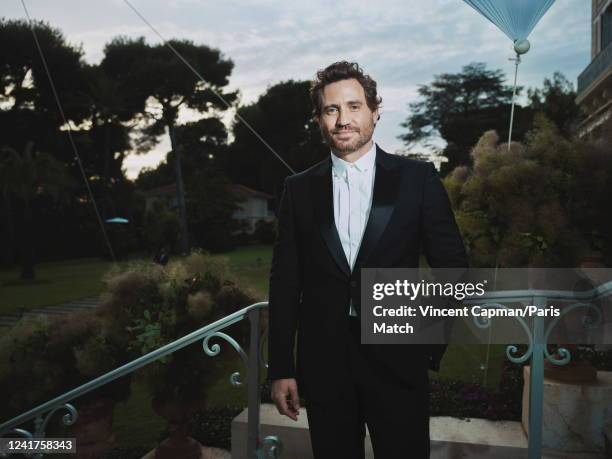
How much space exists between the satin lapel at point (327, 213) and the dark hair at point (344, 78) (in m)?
0.22

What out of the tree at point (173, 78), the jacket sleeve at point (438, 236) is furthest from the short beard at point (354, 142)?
the tree at point (173, 78)

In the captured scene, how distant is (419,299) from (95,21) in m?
7.57

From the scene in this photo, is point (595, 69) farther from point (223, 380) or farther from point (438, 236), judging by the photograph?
point (438, 236)

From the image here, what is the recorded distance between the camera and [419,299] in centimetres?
165

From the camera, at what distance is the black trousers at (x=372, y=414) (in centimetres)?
157

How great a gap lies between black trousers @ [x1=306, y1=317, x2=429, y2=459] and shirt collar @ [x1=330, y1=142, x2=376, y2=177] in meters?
0.52

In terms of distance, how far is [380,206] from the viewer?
1.64 m

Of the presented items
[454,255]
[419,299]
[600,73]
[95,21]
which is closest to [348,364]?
[419,299]

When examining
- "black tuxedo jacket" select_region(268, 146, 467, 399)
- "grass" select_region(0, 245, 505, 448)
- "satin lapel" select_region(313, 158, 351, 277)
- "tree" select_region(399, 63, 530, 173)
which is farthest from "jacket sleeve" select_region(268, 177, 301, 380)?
"tree" select_region(399, 63, 530, 173)

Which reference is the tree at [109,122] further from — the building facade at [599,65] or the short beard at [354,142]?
the short beard at [354,142]

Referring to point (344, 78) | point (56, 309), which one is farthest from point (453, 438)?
point (56, 309)

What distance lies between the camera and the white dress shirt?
1.69m

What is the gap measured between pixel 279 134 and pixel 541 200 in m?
35.6

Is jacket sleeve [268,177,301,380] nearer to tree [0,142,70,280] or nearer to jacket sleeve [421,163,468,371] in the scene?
jacket sleeve [421,163,468,371]
